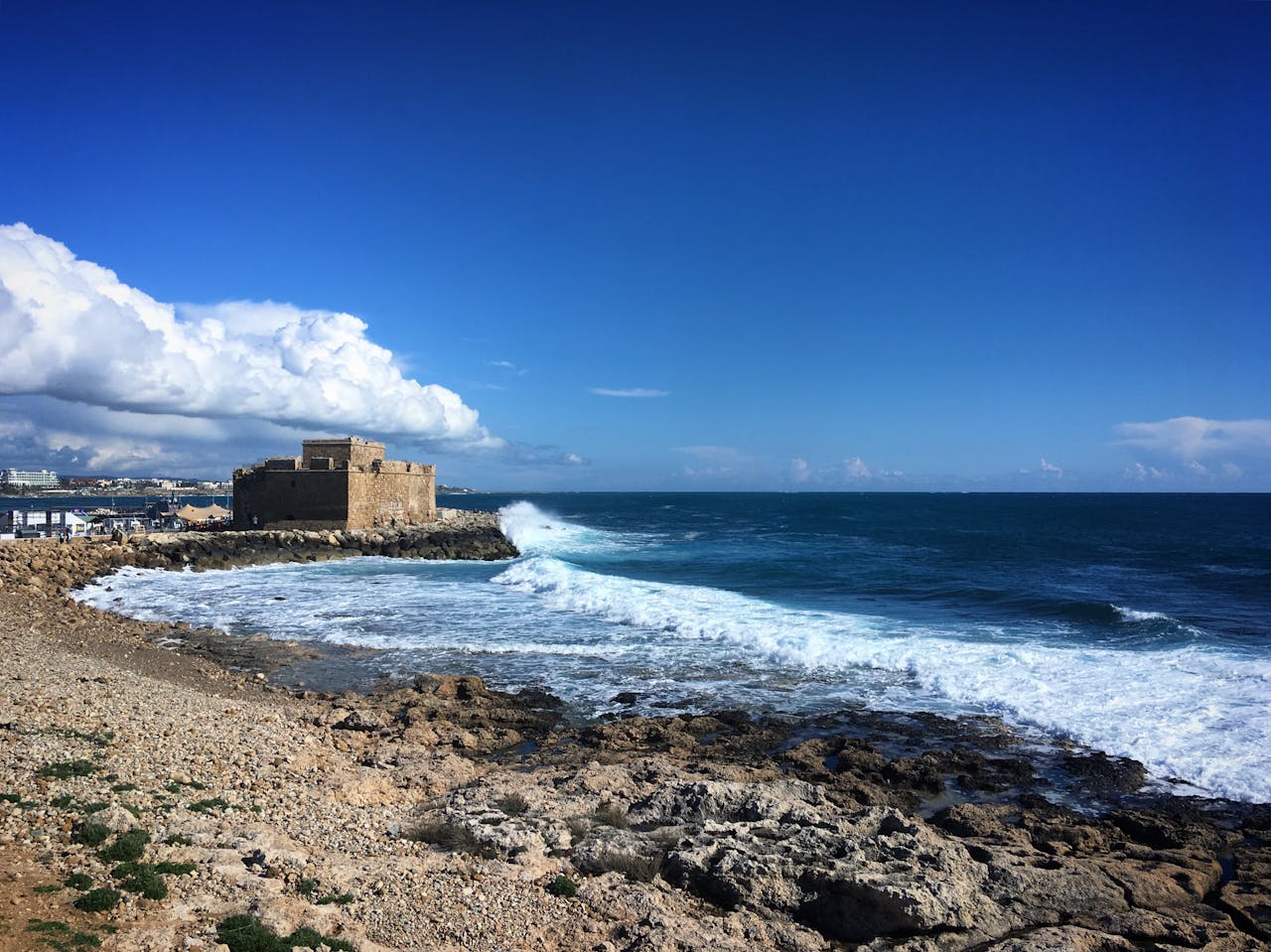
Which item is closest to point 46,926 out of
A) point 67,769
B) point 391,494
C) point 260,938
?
point 260,938

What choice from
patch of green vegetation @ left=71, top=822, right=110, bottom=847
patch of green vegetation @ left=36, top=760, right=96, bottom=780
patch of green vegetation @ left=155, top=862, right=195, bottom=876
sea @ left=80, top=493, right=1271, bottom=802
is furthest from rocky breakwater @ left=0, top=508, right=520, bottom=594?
patch of green vegetation @ left=155, top=862, right=195, bottom=876

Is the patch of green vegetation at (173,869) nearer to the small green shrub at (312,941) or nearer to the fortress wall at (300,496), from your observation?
the small green shrub at (312,941)

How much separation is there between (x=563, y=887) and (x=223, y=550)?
28390 millimetres

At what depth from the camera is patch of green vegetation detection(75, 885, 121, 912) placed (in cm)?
473

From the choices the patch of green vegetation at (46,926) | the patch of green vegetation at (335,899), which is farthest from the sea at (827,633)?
the patch of green vegetation at (46,926)

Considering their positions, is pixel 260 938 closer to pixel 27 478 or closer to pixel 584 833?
pixel 584 833

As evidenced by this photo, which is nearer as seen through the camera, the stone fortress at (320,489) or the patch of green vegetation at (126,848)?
the patch of green vegetation at (126,848)

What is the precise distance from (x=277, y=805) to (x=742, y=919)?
4.15 m

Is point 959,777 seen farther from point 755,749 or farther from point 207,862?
point 207,862


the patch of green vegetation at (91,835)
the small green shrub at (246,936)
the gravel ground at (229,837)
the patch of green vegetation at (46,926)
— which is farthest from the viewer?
the patch of green vegetation at (91,835)

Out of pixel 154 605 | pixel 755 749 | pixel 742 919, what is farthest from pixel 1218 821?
pixel 154 605

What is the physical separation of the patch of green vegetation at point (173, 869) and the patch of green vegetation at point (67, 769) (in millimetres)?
1961

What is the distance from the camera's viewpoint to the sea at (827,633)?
1108 centimetres

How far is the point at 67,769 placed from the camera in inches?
265
